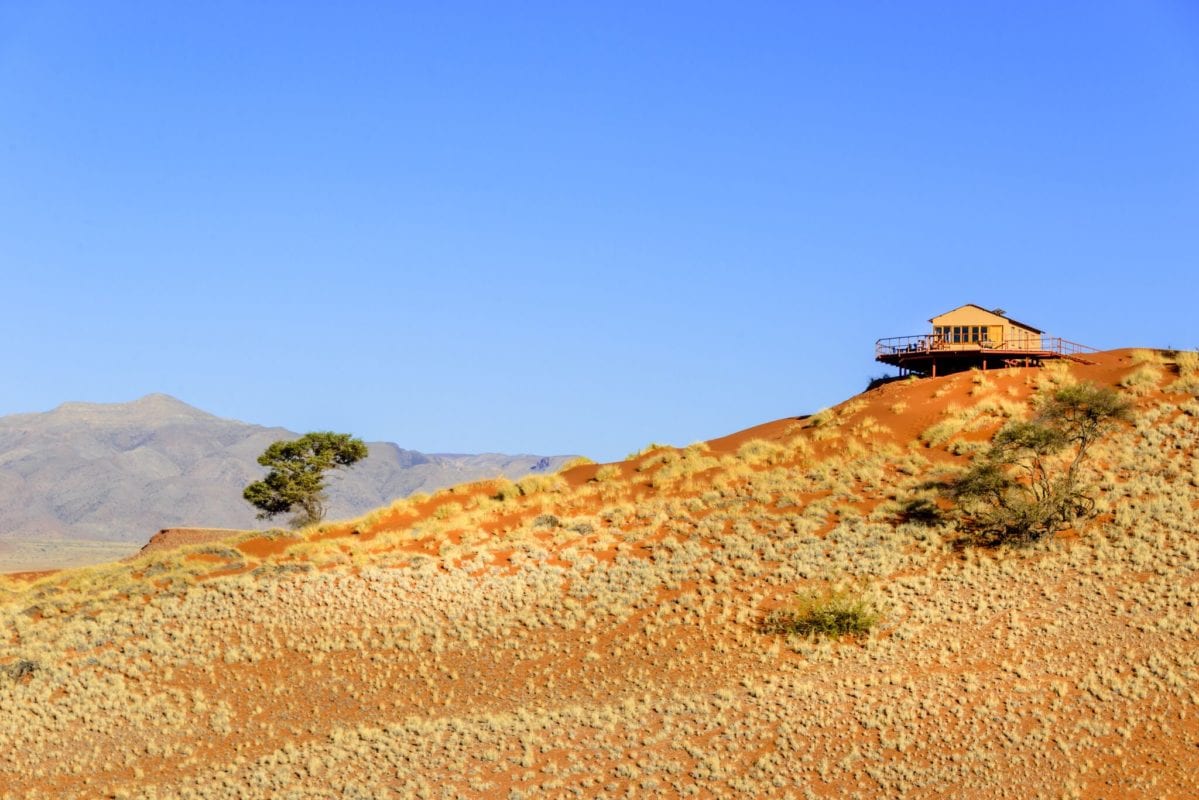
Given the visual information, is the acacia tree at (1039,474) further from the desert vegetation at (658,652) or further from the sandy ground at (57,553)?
the sandy ground at (57,553)

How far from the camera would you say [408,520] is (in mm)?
51156

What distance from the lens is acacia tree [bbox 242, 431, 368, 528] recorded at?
6869 cm

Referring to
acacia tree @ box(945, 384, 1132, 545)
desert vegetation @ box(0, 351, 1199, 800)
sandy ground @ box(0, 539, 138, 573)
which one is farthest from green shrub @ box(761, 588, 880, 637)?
sandy ground @ box(0, 539, 138, 573)

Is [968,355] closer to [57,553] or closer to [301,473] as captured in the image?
[301,473]

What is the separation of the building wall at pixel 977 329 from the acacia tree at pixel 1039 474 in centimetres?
1711

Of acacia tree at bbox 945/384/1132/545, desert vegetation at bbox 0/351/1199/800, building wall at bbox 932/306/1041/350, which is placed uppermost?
building wall at bbox 932/306/1041/350

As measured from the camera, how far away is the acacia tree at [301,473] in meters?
68.7

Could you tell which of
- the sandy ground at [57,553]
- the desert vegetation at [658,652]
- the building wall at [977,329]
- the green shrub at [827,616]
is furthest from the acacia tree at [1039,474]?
the sandy ground at [57,553]

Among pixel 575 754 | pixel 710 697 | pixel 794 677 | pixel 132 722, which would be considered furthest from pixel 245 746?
pixel 794 677

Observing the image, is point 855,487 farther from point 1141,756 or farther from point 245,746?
point 245,746

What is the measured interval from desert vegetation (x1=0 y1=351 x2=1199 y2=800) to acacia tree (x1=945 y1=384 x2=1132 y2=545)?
67 cm

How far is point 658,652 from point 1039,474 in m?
16.9

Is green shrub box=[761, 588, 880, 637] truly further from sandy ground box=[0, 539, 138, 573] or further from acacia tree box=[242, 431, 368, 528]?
sandy ground box=[0, 539, 138, 573]

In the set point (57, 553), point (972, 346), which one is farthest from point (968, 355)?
point (57, 553)
